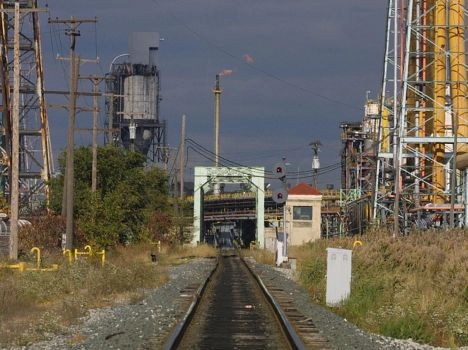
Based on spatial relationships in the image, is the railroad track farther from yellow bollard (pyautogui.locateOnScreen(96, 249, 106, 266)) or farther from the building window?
the building window

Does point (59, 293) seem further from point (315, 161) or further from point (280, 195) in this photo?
point (315, 161)

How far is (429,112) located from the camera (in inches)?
2285

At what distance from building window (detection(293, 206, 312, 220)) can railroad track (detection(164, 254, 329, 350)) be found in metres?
45.9

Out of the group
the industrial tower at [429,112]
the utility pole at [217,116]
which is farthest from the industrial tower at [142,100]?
the industrial tower at [429,112]

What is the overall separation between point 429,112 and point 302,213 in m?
19.0

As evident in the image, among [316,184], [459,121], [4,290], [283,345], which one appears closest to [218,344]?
[283,345]

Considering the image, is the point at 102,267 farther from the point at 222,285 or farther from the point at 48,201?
the point at 48,201

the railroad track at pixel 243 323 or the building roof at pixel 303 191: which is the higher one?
the building roof at pixel 303 191

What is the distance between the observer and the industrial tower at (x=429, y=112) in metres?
52.2

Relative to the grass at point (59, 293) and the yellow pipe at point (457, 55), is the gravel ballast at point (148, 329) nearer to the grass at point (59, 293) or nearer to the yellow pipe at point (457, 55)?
the grass at point (59, 293)

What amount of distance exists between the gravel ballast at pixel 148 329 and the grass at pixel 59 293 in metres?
0.41

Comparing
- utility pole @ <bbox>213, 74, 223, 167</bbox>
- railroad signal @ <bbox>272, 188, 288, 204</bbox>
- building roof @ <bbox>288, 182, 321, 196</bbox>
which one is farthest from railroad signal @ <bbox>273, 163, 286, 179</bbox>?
utility pole @ <bbox>213, 74, 223, 167</bbox>

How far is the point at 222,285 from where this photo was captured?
102 feet

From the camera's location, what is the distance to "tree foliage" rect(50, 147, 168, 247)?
4116 cm
